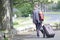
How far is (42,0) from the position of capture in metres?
17.6

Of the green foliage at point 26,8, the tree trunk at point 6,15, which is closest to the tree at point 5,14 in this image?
the tree trunk at point 6,15

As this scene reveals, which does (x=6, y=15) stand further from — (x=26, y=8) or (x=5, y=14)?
(x=26, y=8)

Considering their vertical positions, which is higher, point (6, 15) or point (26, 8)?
point (6, 15)

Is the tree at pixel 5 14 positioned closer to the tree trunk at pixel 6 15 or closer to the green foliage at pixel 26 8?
the tree trunk at pixel 6 15

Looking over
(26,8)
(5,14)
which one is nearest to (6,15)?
(5,14)

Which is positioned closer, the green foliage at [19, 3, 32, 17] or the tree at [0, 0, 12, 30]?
the tree at [0, 0, 12, 30]

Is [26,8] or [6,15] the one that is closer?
[6,15]

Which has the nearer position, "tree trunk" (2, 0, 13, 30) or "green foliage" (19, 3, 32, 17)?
"tree trunk" (2, 0, 13, 30)

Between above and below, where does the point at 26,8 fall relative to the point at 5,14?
below

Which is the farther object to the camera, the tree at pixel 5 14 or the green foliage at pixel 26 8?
the green foliage at pixel 26 8

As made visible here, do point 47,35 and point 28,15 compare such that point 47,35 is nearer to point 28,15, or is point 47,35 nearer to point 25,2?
point 25,2

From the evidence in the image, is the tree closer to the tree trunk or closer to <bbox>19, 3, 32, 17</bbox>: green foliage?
the tree trunk

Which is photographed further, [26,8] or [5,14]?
[26,8]

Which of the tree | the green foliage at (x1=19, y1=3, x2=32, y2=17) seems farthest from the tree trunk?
the green foliage at (x1=19, y1=3, x2=32, y2=17)
